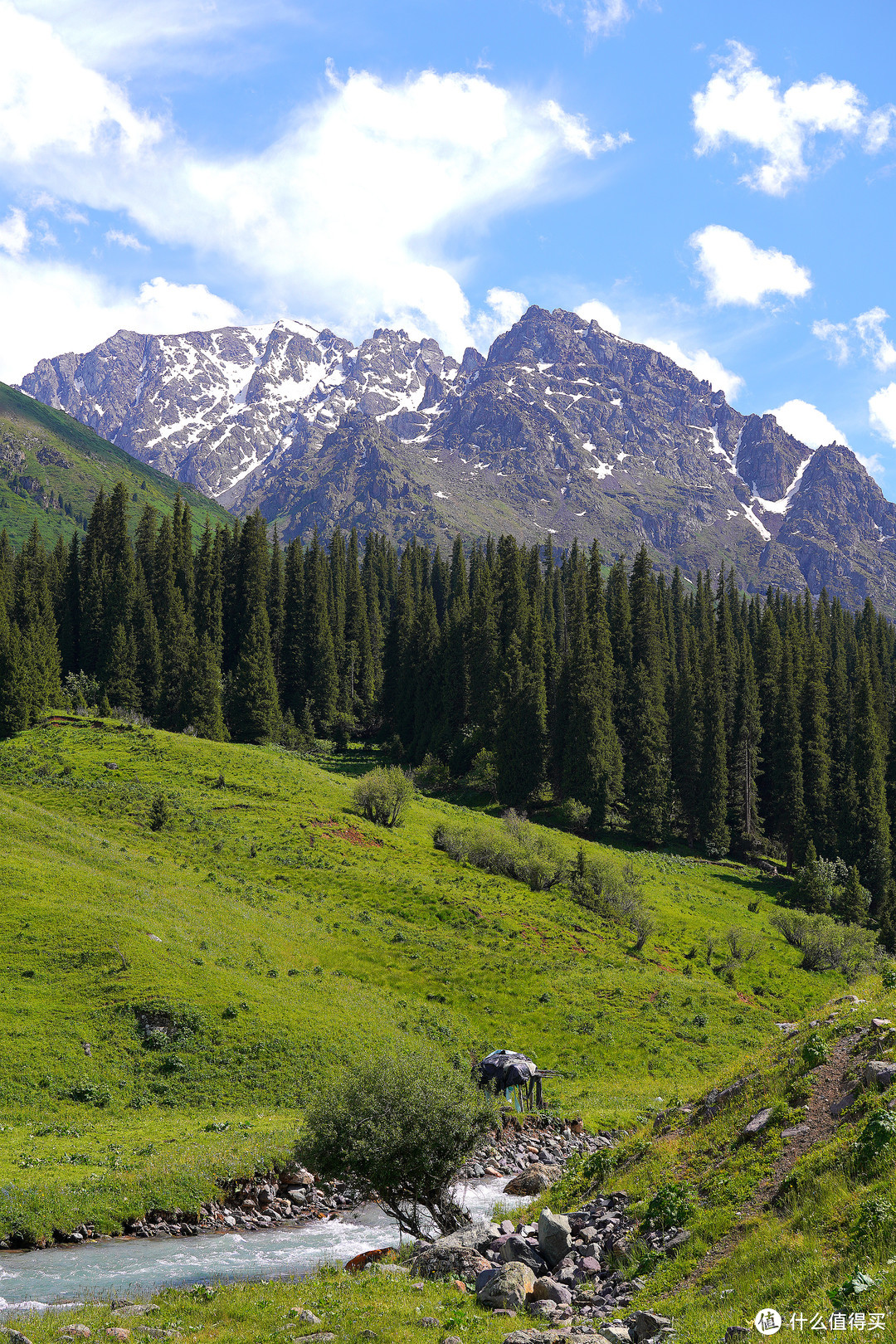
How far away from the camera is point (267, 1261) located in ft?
72.3

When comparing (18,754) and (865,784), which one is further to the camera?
(865,784)

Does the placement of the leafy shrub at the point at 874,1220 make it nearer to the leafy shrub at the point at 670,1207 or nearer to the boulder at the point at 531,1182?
the leafy shrub at the point at 670,1207

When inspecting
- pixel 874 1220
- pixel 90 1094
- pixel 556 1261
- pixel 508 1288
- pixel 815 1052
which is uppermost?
pixel 874 1220

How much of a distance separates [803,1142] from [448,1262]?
8348 mm

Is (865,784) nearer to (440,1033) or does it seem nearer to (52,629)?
(440,1033)

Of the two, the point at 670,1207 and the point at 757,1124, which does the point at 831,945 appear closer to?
the point at 757,1124

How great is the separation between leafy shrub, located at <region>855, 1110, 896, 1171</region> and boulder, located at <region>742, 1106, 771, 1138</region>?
3441mm

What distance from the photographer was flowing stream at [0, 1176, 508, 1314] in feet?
63.7

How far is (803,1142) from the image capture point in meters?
16.0

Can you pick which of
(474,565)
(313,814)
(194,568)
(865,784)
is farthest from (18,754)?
(474,565)

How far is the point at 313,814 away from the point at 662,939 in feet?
94.8

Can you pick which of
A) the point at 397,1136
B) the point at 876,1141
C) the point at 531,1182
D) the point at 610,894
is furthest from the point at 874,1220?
the point at 610,894

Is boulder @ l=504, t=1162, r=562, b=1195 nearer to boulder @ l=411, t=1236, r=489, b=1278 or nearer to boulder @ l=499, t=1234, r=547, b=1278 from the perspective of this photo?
boulder @ l=411, t=1236, r=489, b=1278

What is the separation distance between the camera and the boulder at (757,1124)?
1738 cm
